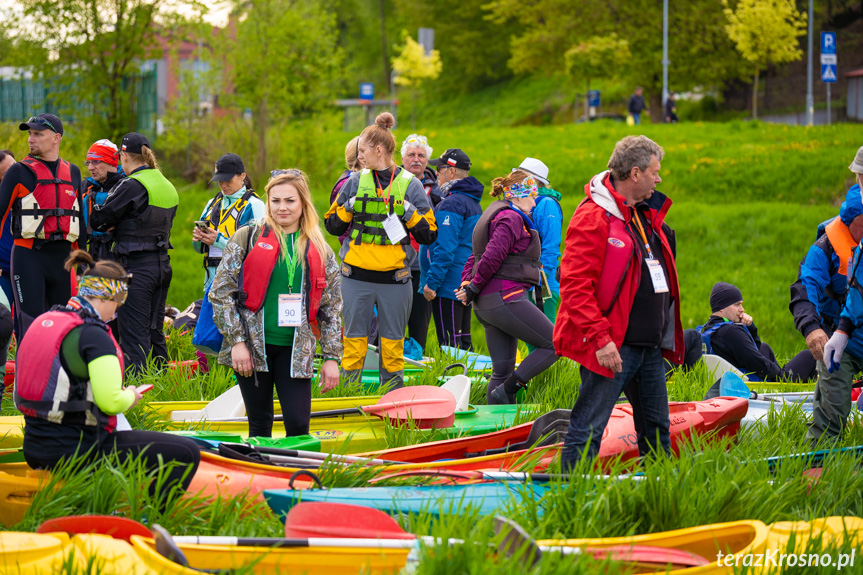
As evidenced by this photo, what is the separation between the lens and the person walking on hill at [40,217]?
22.1ft

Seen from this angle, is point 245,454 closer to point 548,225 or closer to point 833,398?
point 833,398

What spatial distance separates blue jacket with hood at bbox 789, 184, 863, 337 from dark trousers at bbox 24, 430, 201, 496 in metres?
3.59

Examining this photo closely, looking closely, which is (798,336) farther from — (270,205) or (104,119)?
(104,119)

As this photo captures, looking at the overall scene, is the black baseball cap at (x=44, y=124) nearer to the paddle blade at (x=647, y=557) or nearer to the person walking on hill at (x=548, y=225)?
the person walking on hill at (x=548, y=225)

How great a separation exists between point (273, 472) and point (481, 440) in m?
1.42

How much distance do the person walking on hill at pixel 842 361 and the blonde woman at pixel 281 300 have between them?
2850mm

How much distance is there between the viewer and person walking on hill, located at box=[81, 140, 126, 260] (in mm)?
7308

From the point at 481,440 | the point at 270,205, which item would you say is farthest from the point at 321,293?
the point at 481,440

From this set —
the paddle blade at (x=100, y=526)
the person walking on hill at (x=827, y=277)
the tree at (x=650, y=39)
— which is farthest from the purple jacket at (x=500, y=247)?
the tree at (x=650, y=39)

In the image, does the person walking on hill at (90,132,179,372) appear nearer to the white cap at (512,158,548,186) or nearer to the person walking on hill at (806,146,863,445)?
the white cap at (512,158,548,186)

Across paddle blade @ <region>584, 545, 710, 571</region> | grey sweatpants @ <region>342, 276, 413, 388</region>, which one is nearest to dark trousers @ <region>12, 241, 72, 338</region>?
grey sweatpants @ <region>342, 276, 413, 388</region>

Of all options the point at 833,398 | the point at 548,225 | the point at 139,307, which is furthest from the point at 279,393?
the point at 548,225

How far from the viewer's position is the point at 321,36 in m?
20.2

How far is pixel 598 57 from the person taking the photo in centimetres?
3369
